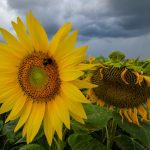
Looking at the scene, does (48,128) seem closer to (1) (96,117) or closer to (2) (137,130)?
(1) (96,117)

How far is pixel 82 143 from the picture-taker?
2484 millimetres

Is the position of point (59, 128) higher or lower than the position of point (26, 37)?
lower

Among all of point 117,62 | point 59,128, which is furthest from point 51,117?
point 117,62

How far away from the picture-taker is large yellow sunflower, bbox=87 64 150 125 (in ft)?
→ 8.04

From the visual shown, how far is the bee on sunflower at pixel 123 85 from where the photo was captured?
2439 mm

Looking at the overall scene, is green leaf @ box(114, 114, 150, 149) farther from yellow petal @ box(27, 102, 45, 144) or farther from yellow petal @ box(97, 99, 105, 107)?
yellow petal @ box(27, 102, 45, 144)

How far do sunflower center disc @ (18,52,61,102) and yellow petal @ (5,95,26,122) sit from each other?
4cm

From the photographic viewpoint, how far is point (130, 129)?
2.45 meters

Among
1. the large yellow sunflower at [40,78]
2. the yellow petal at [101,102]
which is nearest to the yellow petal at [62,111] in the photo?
the large yellow sunflower at [40,78]

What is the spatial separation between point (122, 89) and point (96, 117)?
0.25 meters

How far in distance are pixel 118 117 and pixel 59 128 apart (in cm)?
54

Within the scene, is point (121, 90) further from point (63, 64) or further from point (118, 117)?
point (63, 64)

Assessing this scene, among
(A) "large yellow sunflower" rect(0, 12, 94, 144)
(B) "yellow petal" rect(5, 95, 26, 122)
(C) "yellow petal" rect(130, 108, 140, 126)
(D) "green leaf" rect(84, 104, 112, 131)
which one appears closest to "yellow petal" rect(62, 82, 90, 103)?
(A) "large yellow sunflower" rect(0, 12, 94, 144)

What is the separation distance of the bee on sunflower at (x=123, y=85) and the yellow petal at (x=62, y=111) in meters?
0.41
